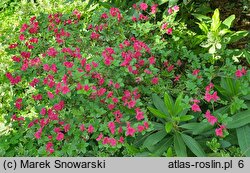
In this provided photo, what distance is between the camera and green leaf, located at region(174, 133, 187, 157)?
237cm

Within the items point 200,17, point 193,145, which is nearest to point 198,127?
point 193,145

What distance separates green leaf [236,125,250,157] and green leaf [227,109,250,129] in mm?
55

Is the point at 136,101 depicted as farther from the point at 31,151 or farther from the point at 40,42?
the point at 40,42

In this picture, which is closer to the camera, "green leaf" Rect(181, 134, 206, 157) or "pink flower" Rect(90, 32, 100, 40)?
"green leaf" Rect(181, 134, 206, 157)

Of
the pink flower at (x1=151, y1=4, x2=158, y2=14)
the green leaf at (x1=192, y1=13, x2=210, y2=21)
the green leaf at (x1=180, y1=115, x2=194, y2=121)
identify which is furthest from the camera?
the green leaf at (x1=192, y1=13, x2=210, y2=21)

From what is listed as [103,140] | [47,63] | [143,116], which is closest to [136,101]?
[143,116]

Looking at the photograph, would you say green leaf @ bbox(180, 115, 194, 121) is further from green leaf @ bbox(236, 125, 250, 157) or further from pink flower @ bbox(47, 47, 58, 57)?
pink flower @ bbox(47, 47, 58, 57)

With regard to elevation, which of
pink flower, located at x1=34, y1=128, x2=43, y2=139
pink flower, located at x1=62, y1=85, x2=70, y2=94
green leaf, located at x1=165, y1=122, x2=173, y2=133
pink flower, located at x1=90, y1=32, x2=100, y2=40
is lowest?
green leaf, located at x1=165, y1=122, x2=173, y2=133

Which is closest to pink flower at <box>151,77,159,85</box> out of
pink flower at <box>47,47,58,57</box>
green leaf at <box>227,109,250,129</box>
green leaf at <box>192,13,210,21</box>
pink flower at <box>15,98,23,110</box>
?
green leaf at <box>227,109,250,129</box>

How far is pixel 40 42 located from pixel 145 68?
89 centimetres

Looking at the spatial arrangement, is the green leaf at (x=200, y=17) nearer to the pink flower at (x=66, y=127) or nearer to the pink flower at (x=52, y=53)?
the pink flower at (x=52, y=53)

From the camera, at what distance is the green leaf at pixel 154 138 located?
2432 millimetres

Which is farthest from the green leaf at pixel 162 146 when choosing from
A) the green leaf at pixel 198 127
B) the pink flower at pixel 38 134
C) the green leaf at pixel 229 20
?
the green leaf at pixel 229 20

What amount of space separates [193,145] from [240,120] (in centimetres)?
32
